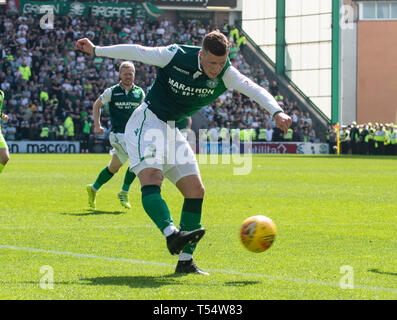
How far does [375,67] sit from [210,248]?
57.2 meters

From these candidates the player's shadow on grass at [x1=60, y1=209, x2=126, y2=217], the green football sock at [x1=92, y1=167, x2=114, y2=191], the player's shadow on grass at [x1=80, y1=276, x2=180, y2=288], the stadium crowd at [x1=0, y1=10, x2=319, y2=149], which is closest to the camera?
the player's shadow on grass at [x1=80, y1=276, x2=180, y2=288]

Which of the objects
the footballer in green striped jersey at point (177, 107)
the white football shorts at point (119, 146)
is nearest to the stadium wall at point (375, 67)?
the white football shorts at point (119, 146)

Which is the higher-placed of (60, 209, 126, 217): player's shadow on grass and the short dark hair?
the short dark hair

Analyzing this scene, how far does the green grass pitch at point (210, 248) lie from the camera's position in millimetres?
5957

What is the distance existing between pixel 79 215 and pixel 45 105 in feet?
99.5

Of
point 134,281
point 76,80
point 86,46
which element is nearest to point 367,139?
point 76,80

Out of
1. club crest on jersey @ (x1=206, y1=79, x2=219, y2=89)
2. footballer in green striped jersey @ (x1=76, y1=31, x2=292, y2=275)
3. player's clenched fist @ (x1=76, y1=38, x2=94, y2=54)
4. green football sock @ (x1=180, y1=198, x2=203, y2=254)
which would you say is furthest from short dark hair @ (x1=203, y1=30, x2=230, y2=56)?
green football sock @ (x1=180, y1=198, x2=203, y2=254)

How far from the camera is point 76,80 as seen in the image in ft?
141

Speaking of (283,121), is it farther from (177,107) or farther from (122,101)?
(122,101)

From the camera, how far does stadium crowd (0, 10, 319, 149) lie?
4072 centimetres

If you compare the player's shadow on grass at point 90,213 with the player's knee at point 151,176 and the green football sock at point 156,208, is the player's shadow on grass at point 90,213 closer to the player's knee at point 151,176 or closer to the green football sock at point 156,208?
the player's knee at point 151,176

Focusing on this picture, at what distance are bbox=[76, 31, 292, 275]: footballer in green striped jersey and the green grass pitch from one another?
670 millimetres

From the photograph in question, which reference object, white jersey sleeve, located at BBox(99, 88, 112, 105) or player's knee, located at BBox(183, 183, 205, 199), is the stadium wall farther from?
player's knee, located at BBox(183, 183, 205, 199)

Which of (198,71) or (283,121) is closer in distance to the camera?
(283,121)
